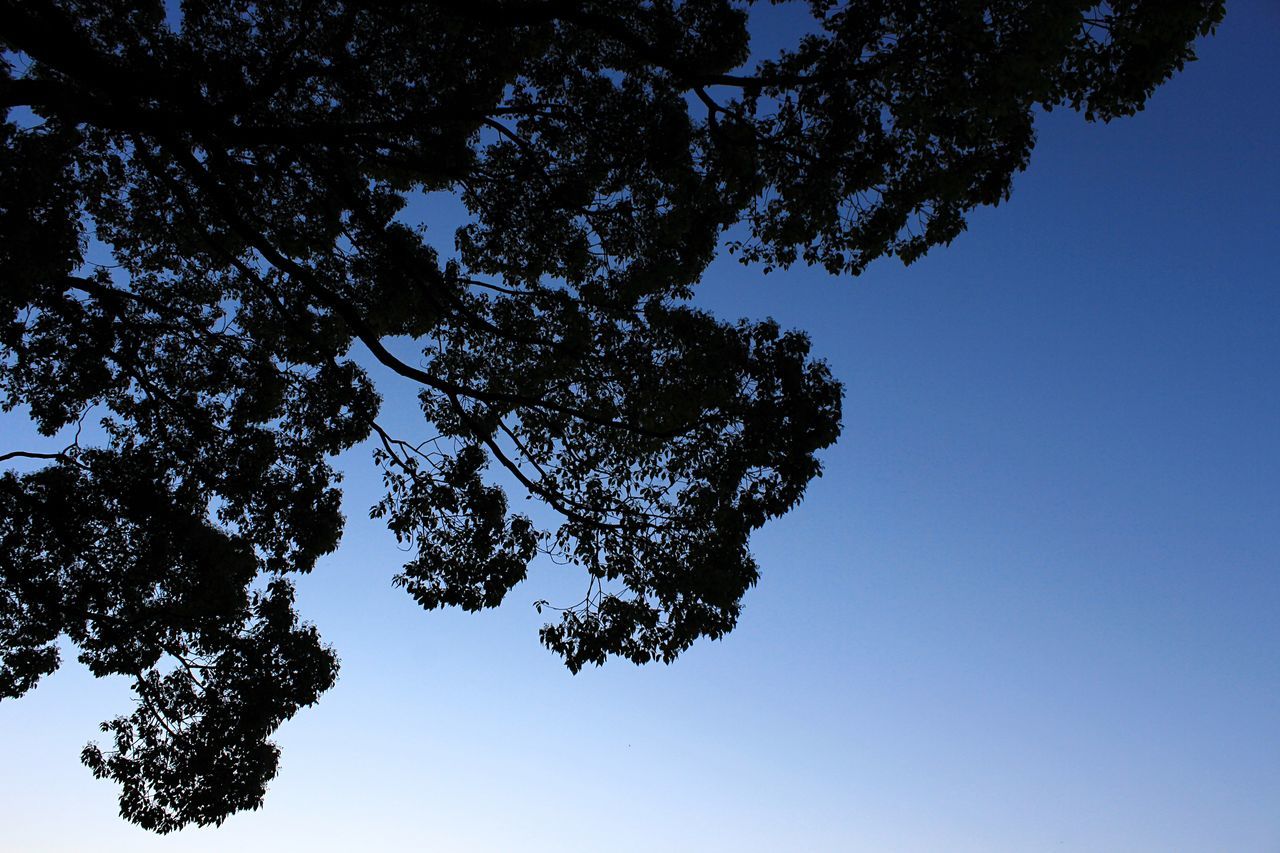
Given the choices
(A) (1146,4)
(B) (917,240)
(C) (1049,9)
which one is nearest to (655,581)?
(B) (917,240)

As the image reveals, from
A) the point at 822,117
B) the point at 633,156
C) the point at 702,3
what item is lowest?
the point at 822,117

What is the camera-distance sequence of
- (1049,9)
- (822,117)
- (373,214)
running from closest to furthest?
1. (1049,9)
2. (822,117)
3. (373,214)

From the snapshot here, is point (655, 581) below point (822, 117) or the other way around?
below

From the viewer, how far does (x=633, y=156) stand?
10.6 meters

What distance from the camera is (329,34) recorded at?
10.5m

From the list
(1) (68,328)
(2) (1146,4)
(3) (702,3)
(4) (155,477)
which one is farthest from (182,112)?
(2) (1146,4)

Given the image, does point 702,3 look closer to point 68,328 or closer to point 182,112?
point 182,112

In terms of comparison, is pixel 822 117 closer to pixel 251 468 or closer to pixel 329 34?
pixel 329 34

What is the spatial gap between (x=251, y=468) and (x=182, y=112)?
4.95 m

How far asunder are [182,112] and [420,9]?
3.16 m

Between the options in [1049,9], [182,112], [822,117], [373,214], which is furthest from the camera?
[373,214]

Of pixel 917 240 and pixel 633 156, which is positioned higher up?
pixel 633 156

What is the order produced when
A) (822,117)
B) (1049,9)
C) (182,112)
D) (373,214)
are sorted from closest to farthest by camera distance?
(1049,9) → (182,112) → (822,117) → (373,214)

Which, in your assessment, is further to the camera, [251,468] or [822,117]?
[251,468]
